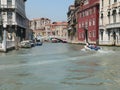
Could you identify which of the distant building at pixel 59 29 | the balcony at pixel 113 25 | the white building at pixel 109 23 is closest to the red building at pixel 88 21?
the white building at pixel 109 23

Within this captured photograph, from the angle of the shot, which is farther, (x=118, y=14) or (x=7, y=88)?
(x=118, y=14)

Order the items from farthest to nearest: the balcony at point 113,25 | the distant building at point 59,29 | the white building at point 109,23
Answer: the distant building at point 59,29, the white building at point 109,23, the balcony at point 113,25

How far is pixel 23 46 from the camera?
60.0 meters

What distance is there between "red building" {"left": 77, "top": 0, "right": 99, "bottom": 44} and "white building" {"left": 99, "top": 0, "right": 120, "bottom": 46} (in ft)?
12.7

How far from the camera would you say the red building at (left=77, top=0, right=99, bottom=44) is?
255ft

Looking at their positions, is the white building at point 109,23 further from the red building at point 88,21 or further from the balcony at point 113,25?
the red building at point 88,21

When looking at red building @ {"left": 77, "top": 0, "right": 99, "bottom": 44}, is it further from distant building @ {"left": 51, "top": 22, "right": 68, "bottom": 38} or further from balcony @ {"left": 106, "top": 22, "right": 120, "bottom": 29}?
distant building @ {"left": 51, "top": 22, "right": 68, "bottom": 38}

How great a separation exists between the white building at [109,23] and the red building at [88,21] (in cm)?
386

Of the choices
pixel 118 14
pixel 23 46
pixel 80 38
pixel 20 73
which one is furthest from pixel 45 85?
pixel 80 38

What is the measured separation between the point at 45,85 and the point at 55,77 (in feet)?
8.99

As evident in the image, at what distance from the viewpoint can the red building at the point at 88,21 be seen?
7781cm

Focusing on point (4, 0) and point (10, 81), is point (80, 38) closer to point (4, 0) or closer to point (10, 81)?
point (4, 0)

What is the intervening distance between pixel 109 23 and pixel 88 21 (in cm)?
1575

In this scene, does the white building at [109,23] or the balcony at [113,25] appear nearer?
the balcony at [113,25]
